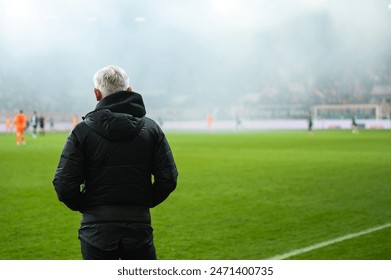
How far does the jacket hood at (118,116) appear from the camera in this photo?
2.05 m

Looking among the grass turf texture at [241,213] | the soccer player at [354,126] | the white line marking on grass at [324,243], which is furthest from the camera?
the soccer player at [354,126]

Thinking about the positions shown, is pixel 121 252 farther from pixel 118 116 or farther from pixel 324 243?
pixel 324 243

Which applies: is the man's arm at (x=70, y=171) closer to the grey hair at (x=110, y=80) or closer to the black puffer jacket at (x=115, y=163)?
the black puffer jacket at (x=115, y=163)

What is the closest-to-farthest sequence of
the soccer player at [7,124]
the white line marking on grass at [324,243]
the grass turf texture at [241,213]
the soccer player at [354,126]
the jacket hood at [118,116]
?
the jacket hood at [118,116] → the white line marking on grass at [324,243] → the grass turf texture at [241,213] → the soccer player at [354,126] → the soccer player at [7,124]

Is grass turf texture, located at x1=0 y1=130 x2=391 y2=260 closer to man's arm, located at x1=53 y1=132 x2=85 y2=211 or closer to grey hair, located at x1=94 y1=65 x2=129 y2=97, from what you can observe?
man's arm, located at x1=53 y1=132 x2=85 y2=211

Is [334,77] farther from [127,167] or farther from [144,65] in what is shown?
[127,167]

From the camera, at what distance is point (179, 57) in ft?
61.8

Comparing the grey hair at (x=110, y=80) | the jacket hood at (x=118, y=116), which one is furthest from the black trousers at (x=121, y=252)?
the grey hair at (x=110, y=80)

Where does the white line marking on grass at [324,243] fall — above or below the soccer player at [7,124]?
above

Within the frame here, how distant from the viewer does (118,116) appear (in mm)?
2057

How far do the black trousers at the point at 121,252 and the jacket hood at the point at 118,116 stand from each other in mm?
406

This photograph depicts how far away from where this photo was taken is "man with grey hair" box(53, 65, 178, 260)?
2072 mm

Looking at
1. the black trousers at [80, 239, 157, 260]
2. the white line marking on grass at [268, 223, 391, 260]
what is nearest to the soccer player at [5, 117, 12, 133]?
the white line marking on grass at [268, 223, 391, 260]

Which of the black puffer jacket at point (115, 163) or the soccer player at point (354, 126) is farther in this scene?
the soccer player at point (354, 126)
